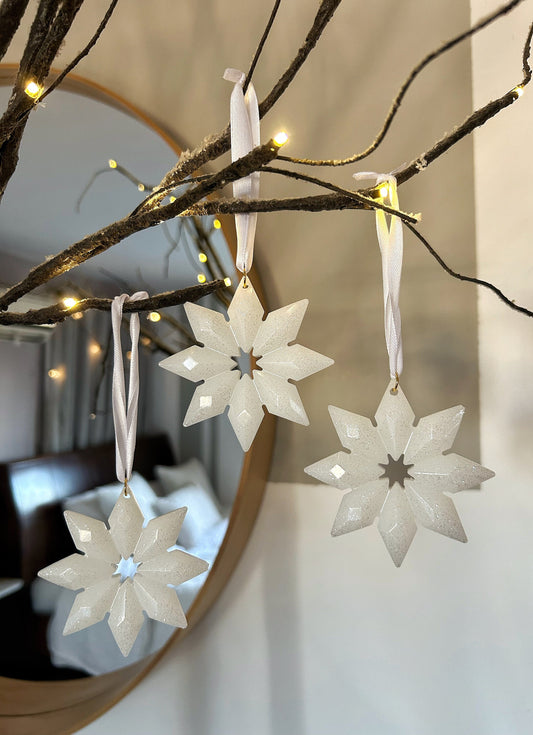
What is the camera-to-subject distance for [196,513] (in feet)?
2.04

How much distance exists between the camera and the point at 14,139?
0.38 m

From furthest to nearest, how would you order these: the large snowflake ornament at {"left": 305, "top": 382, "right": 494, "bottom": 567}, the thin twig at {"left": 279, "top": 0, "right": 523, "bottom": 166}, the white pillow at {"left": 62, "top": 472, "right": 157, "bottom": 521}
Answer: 1. the white pillow at {"left": 62, "top": 472, "right": 157, "bottom": 521}
2. the large snowflake ornament at {"left": 305, "top": 382, "right": 494, "bottom": 567}
3. the thin twig at {"left": 279, "top": 0, "right": 523, "bottom": 166}

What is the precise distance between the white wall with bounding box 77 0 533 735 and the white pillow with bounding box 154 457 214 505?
86mm


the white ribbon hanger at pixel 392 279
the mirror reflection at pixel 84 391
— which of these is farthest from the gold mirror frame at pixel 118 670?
the white ribbon hanger at pixel 392 279

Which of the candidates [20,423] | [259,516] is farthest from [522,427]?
[20,423]

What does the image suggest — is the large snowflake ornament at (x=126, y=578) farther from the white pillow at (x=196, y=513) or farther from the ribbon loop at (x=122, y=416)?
the white pillow at (x=196, y=513)

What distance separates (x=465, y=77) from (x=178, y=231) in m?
0.35

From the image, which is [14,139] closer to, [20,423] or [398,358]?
[398,358]

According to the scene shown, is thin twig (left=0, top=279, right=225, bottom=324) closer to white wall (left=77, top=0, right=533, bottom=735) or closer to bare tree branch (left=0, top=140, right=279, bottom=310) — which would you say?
bare tree branch (left=0, top=140, right=279, bottom=310)

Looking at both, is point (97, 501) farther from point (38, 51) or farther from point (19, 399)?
point (38, 51)

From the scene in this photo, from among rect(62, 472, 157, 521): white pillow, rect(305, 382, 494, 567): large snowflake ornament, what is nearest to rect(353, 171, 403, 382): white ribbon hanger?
rect(305, 382, 494, 567): large snowflake ornament

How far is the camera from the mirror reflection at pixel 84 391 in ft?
2.09

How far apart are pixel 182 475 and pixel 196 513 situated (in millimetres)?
48

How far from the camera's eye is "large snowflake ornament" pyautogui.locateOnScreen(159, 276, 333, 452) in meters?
0.37
